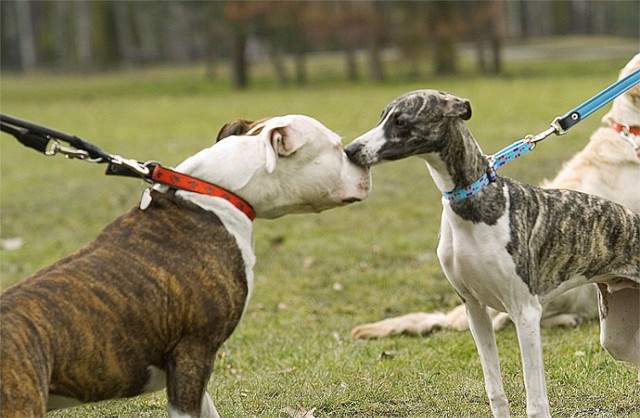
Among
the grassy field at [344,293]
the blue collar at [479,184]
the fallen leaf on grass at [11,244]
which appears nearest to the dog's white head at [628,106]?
the grassy field at [344,293]

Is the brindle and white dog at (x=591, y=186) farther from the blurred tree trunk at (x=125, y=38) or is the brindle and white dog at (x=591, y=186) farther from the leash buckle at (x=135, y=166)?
the blurred tree trunk at (x=125, y=38)

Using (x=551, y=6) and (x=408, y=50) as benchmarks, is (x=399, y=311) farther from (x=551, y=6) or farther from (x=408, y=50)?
(x=551, y=6)

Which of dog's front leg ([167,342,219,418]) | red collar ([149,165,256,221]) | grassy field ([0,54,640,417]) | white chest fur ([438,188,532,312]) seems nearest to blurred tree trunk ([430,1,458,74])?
grassy field ([0,54,640,417])

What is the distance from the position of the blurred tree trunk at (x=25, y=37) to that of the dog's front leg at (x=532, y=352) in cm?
7032

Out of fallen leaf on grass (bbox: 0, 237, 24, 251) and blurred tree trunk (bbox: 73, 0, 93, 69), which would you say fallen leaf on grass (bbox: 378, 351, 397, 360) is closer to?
fallen leaf on grass (bbox: 0, 237, 24, 251)

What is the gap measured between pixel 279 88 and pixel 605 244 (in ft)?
118

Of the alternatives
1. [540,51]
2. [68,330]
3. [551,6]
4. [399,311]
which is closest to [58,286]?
[68,330]

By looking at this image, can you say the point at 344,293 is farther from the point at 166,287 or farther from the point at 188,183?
the point at 166,287

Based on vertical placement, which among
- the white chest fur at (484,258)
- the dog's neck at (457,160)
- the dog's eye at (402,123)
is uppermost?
the dog's eye at (402,123)

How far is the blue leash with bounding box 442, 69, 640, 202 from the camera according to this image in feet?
14.9

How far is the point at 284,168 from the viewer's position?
14.6ft

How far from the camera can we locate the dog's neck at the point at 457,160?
445 cm

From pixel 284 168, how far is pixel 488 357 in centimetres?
134

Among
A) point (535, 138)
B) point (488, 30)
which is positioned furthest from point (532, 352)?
point (488, 30)
